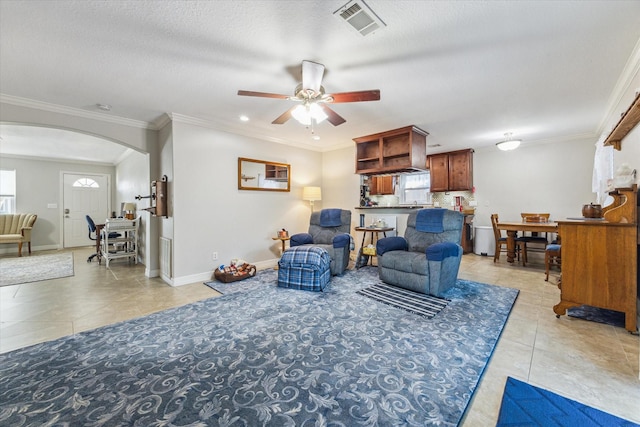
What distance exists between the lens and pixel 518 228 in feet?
13.9

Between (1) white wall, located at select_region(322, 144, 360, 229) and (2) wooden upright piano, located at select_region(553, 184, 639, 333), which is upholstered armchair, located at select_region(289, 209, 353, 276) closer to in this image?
(1) white wall, located at select_region(322, 144, 360, 229)

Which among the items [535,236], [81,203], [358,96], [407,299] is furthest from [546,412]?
[81,203]

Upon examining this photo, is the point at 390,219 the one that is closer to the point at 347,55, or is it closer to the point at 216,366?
the point at 347,55

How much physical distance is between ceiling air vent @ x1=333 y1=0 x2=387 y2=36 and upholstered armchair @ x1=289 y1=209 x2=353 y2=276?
2.74 metres

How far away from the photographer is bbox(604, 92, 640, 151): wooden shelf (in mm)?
2078

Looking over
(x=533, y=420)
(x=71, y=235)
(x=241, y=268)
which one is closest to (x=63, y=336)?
(x=241, y=268)

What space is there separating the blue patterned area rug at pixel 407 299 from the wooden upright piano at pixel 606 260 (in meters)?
1.11

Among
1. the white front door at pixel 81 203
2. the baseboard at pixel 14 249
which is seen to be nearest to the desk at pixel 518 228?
the white front door at pixel 81 203

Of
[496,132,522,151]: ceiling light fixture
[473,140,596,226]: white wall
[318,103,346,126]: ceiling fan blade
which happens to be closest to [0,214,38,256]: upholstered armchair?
[318,103,346,126]: ceiling fan blade

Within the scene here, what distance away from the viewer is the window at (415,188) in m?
6.32

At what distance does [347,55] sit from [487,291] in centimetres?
320

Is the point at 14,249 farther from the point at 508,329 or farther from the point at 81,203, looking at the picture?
the point at 508,329

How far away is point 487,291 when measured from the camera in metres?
3.27

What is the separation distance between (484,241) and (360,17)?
546cm
